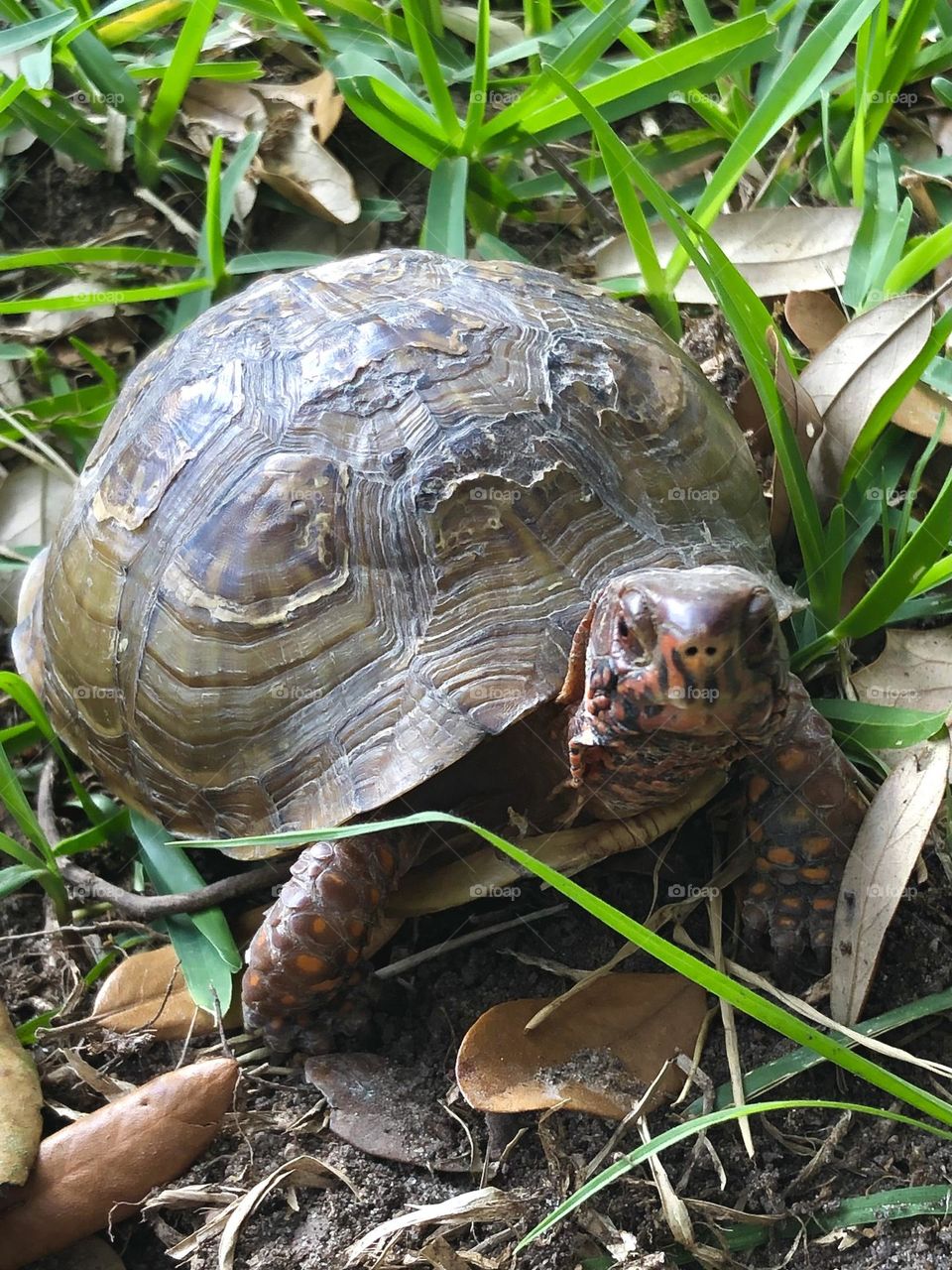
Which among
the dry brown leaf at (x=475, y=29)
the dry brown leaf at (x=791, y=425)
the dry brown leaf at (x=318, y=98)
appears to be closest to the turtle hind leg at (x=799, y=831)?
the dry brown leaf at (x=791, y=425)

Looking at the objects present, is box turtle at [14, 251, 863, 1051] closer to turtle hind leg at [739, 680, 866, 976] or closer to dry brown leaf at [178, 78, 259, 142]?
turtle hind leg at [739, 680, 866, 976]

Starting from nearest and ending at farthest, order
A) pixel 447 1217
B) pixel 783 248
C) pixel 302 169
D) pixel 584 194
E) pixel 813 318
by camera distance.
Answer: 1. pixel 447 1217
2. pixel 813 318
3. pixel 783 248
4. pixel 584 194
5. pixel 302 169

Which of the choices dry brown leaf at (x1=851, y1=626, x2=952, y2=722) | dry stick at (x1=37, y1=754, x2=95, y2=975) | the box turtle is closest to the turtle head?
the box turtle

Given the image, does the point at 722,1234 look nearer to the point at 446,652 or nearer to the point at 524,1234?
the point at 524,1234

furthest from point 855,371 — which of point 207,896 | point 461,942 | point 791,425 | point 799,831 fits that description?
point 207,896

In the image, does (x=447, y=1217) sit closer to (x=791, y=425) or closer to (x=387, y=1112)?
(x=387, y=1112)

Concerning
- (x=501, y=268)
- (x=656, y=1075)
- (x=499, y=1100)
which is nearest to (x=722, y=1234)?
(x=656, y=1075)
